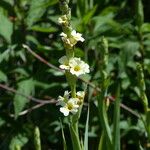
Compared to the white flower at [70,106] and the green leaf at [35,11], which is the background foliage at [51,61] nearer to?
the green leaf at [35,11]

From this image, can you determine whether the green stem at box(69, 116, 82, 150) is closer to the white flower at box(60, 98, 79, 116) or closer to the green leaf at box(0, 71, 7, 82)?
the white flower at box(60, 98, 79, 116)

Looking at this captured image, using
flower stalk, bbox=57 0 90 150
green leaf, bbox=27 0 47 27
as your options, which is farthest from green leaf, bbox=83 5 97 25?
flower stalk, bbox=57 0 90 150

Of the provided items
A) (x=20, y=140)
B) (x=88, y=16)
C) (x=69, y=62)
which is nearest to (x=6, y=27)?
(x=88, y=16)

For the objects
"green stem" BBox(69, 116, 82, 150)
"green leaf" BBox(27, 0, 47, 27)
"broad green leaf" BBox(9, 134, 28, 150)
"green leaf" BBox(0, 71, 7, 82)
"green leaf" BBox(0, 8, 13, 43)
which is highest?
"green leaf" BBox(27, 0, 47, 27)

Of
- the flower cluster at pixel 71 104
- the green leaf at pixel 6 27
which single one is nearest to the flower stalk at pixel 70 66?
the flower cluster at pixel 71 104

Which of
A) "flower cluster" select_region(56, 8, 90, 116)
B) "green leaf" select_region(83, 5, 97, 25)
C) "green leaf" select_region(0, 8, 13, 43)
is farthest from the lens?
"green leaf" select_region(0, 8, 13, 43)

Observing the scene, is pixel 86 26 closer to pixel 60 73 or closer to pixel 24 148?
pixel 60 73

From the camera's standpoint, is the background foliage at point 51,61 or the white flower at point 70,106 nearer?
the white flower at point 70,106
